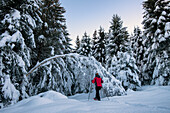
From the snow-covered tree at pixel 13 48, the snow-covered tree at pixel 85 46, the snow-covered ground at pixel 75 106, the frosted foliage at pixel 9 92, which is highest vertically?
the snow-covered tree at pixel 85 46

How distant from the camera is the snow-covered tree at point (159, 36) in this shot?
11.9 metres

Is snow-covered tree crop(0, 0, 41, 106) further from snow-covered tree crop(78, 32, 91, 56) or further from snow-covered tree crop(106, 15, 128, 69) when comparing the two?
snow-covered tree crop(78, 32, 91, 56)

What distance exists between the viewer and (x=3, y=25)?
5.53m

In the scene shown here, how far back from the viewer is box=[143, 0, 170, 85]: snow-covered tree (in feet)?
39.2

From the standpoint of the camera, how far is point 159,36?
40.6 ft

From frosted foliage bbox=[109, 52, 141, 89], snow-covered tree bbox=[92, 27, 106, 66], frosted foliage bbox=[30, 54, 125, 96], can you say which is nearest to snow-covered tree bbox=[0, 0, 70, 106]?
frosted foliage bbox=[30, 54, 125, 96]

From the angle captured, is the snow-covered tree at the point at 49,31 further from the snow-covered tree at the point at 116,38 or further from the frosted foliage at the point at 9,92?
the snow-covered tree at the point at 116,38

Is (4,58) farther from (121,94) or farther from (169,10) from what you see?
(169,10)

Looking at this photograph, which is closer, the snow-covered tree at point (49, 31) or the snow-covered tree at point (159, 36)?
the snow-covered tree at point (49, 31)

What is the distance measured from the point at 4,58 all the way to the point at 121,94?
6946 mm

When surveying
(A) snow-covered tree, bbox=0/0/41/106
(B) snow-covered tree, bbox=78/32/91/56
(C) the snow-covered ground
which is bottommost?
(C) the snow-covered ground

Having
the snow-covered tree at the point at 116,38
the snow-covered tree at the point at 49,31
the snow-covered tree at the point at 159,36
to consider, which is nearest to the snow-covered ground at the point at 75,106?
the snow-covered tree at the point at 49,31

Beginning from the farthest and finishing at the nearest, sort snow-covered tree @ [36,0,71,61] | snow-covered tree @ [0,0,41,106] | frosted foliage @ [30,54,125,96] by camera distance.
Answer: snow-covered tree @ [36,0,71,61] → frosted foliage @ [30,54,125,96] → snow-covered tree @ [0,0,41,106]

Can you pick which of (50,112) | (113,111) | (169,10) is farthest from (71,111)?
(169,10)
